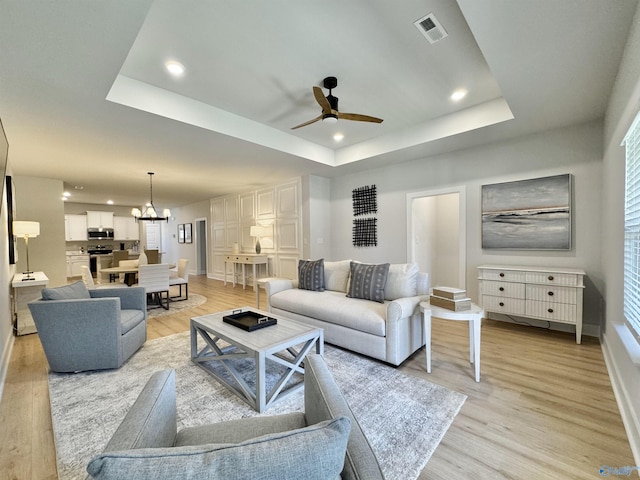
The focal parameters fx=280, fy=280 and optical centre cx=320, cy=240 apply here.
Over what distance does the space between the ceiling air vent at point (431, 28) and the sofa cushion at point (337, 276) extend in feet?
7.92

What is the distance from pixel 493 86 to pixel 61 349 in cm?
488

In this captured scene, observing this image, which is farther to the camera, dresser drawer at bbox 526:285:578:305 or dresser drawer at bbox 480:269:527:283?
dresser drawer at bbox 480:269:527:283

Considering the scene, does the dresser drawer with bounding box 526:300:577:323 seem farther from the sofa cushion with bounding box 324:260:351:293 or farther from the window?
the sofa cushion with bounding box 324:260:351:293

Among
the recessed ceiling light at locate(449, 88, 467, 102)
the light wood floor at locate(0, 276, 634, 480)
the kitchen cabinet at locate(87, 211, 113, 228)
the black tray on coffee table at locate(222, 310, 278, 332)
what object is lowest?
the light wood floor at locate(0, 276, 634, 480)

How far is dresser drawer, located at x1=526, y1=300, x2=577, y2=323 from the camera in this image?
3.11m

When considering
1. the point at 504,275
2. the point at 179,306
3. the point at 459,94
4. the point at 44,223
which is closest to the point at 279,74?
the point at 459,94

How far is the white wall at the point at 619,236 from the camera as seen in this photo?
1.67m

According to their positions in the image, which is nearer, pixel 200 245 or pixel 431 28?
pixel 431 28

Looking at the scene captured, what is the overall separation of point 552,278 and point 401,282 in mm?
1818

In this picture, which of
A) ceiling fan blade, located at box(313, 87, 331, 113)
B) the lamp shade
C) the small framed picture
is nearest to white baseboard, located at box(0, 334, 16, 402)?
the lamp shade

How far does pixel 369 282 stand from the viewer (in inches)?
121

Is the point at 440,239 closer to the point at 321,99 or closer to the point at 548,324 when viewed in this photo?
the point at 548,324

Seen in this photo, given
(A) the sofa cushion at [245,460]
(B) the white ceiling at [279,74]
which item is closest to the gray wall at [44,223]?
(B) the white ceiling at [279,74]

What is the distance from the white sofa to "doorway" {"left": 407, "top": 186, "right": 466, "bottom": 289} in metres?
2.00
